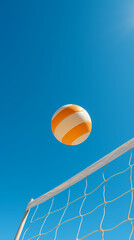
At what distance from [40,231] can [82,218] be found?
75cm

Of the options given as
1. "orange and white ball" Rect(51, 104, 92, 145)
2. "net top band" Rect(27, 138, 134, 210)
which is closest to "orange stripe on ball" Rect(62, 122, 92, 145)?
"orange and white ball" Rect(51, 104, 92, 145)

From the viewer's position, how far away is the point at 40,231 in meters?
3.08

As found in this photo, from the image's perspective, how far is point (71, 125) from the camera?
12.1 feet

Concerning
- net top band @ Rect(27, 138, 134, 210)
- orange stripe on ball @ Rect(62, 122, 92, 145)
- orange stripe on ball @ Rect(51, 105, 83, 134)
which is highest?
orange stripe on ball @ Rect(51, 105, 83, 134)

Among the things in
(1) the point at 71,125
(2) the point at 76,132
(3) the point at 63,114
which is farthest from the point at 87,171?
(3) the point at 63,114

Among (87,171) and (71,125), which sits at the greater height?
(71,125)

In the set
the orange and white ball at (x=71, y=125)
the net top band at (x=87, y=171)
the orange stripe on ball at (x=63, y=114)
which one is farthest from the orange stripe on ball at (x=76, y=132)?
the net top band at (x=87, y=171)

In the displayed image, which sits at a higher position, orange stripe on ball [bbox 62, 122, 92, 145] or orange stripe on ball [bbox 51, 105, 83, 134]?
orange stripe on ball [bbox 51, 105, 83, 134]

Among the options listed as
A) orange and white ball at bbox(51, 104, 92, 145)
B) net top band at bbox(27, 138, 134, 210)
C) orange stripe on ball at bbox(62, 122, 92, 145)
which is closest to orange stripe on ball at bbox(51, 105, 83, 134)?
orange and white ball at bbox(51, 104, 92, 145)

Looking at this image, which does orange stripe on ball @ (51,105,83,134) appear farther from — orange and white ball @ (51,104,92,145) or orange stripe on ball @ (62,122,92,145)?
orange stripe on ball @ (62,122,92,145)

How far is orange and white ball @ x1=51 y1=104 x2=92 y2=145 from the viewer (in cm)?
369

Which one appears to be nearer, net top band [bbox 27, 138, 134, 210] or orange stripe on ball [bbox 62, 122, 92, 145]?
net top band [bbox 27, 138, 134, 210]

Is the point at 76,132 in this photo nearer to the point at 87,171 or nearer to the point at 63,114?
the point at 63,114

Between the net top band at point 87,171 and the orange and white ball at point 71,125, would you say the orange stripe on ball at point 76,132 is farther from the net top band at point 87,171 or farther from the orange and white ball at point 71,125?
the net top band at point 87,171
